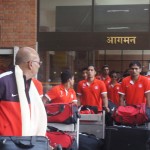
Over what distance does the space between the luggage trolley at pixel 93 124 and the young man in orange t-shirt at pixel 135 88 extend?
3.72 feet

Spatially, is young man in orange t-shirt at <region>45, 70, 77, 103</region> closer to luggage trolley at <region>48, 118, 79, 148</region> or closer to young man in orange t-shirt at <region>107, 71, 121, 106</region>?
luggage trolley at <region>48, 118, 79, 148</region>

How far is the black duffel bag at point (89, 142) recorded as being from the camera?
24.4 ft

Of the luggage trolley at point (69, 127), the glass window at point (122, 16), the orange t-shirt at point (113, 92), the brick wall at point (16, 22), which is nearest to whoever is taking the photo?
the luggage trolley at point (69, 127)

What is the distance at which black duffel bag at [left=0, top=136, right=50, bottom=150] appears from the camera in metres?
4.08

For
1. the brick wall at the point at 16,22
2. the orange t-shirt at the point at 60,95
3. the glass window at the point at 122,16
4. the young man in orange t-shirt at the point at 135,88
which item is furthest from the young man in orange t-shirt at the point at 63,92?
the glass window at the point at 122,16

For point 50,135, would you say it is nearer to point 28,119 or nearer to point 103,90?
point 28,119

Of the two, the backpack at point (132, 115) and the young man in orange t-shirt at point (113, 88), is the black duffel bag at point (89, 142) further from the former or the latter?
the young man in orange t-shirt at point (113, 88)

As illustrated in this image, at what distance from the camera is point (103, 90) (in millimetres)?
10148

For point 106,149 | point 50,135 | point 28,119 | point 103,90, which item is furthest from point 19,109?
point 103,90

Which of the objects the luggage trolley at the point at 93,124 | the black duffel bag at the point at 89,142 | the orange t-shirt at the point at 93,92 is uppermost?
the orange t-shirt at the point at 93,92

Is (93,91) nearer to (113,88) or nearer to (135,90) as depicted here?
(135,90)

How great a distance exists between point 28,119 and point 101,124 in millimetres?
3922

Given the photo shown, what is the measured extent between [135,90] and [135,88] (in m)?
0.04

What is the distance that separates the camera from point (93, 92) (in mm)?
10266
